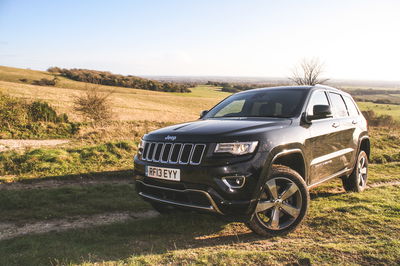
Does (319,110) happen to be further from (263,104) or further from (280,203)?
(280,203)

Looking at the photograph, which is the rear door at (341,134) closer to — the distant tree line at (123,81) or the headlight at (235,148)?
the headlight at (235,148)

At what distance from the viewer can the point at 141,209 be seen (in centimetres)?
581

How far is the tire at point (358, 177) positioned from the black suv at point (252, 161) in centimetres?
123

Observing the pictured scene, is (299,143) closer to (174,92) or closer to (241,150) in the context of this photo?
(241,150)

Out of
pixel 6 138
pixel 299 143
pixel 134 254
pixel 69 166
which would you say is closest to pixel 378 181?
pixel 299 143

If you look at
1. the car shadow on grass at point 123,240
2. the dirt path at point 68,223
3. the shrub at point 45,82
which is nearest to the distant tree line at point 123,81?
the shrub at point 45,82

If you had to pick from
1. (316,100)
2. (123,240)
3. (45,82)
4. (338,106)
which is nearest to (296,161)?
(316,100)

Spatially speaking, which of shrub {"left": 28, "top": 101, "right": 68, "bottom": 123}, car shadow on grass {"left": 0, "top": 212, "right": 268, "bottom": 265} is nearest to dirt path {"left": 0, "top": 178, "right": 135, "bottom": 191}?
car shadow on grass {"left": 0, "top": 212, "right": 268, "bottom": 265}

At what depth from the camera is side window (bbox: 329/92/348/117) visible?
5.74 m

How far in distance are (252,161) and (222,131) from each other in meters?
0.49

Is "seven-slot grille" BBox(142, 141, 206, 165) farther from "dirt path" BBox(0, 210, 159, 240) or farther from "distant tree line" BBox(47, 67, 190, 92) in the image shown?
"distant tree line" BBox(47, 67, 190, 92)

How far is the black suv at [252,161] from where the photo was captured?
3.64m

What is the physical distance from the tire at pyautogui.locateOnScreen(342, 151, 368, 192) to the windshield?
2277 mm

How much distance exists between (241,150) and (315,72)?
47324 mm
